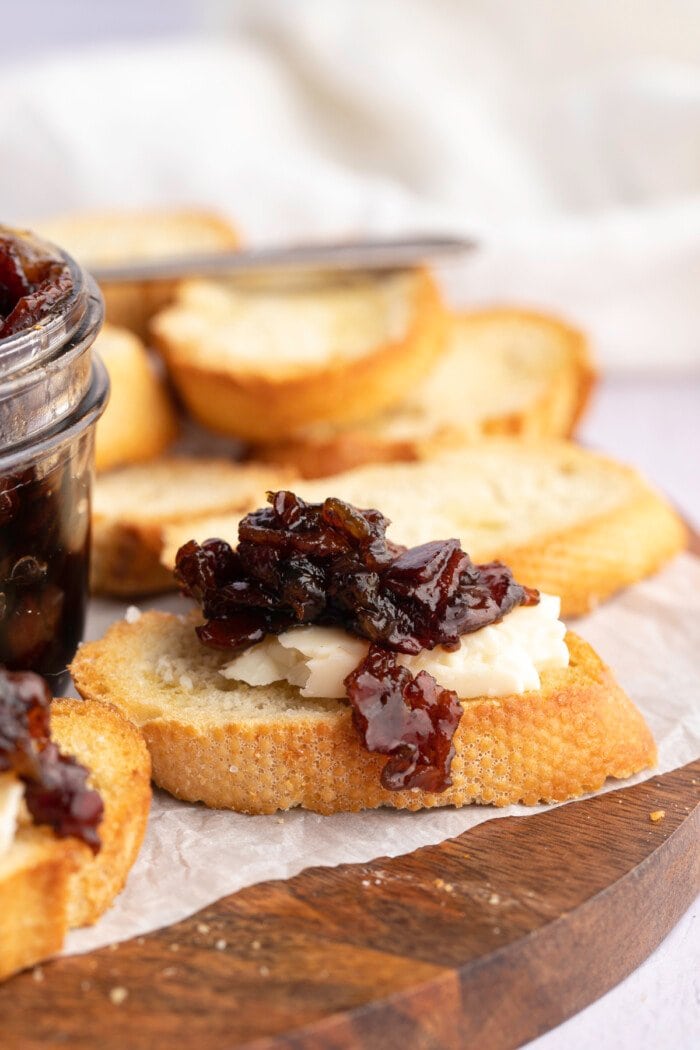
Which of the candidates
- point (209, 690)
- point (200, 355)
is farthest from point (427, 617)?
point (200, 355)

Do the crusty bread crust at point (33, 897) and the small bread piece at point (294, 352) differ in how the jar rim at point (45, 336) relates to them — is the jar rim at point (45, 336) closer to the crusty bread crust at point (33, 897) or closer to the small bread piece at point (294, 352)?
the crusty bread crust at point (33, 897)

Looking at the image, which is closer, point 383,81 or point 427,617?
point 427,617

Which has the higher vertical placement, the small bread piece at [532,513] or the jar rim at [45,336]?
the jar rim at [45,336]

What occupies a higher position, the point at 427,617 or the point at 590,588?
the point at 427,617

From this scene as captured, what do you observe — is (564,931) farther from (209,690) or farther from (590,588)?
(590,588)

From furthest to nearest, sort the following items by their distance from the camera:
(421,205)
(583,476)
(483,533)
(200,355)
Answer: (421,205)
(200,355)
(583,476)
(483,533)

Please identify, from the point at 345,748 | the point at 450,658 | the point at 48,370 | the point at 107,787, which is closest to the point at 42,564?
the point at 48,370

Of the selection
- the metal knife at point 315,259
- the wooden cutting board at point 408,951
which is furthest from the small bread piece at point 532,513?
the metal knife at point 315,259

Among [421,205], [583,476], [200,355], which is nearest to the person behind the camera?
[583,476]
